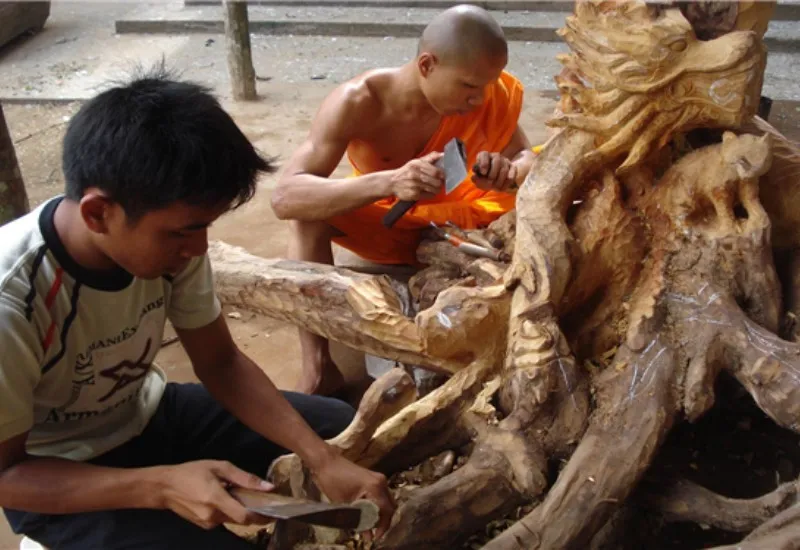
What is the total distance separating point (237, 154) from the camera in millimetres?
1267

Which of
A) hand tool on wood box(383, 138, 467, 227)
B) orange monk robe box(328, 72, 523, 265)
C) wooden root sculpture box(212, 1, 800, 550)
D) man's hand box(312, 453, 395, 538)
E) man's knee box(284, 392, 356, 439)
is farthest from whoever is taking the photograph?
orange monk robe box(328, 72, 523, 265)

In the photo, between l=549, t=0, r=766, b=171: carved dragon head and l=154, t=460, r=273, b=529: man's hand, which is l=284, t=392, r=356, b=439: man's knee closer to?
l=154, t=460, r=273, b=529: man's hand

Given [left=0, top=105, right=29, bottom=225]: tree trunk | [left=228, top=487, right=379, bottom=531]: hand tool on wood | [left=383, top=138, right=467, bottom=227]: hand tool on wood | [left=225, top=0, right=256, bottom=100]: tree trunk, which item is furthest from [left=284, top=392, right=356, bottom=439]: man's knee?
[left=225, top=0, right=256, bottom=100]: tree trunk

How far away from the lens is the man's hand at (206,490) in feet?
4.10

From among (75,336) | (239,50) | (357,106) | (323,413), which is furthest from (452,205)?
(239,50)

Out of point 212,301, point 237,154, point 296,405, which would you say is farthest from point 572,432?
point 237,154

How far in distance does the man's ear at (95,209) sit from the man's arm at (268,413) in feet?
1.42

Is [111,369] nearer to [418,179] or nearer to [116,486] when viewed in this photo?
[116,486]

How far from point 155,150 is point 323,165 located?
132 centimetres

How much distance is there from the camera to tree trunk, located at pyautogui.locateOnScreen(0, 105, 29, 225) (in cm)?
274

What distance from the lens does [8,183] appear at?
2777mm

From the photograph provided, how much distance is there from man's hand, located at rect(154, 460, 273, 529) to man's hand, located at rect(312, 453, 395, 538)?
0.21 meters

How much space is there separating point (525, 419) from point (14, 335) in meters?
0.95

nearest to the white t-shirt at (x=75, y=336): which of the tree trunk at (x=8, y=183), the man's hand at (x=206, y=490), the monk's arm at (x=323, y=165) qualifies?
the man's hand at (x=206, y=490)
